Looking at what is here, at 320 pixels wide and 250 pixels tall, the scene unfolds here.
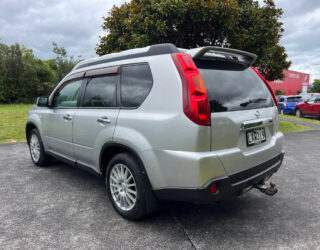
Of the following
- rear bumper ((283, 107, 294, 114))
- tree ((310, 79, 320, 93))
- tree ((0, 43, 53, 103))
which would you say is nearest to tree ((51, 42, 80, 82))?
tree ((0, 43, 53, 103))

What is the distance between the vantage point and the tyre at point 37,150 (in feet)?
15.3

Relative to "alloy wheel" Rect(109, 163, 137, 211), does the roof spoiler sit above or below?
above

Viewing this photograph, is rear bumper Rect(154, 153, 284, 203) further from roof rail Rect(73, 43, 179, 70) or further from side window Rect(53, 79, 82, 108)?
side window Rect(53, 79, 82, 108)

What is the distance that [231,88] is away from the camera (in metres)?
2.55

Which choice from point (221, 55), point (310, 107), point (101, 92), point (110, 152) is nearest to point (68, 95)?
point (101, 92)

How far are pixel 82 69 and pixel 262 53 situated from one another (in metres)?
7.16

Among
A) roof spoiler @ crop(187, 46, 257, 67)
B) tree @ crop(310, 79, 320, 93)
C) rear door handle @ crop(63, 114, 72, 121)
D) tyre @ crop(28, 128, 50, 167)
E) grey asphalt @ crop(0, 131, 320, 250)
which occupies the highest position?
tree @ crop(310, 79, 320, 93)

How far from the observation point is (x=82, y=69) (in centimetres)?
373

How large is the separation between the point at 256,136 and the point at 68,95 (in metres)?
2.80

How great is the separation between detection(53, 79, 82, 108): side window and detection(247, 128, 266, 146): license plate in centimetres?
243

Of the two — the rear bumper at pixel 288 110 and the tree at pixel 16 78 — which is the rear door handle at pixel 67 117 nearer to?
the rear bumper at pixel 288 110

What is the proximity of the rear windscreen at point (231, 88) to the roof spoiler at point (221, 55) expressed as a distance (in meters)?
0.07

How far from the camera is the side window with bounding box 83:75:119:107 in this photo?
301cm

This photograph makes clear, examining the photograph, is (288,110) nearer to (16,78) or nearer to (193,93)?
(193,93)
